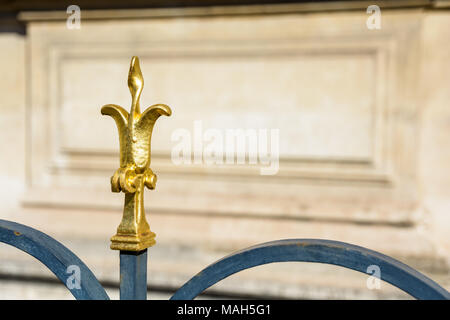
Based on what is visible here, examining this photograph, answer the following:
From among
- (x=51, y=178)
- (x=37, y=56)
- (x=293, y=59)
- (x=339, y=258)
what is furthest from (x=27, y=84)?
(x=339, y=258)

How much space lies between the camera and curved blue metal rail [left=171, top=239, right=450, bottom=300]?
94 cm

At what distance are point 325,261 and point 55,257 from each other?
2.07 ft

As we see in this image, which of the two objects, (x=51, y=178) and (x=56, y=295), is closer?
(x=56, y=295)

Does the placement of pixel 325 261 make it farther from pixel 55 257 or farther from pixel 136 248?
pixel 55 257

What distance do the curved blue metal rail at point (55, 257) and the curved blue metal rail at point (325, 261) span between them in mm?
201

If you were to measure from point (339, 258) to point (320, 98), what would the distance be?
2.52 metres

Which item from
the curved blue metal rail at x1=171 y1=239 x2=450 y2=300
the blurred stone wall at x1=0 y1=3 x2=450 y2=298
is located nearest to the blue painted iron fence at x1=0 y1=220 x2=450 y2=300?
the curved blue metal rail at x1=171 y1=239 x2=450 y2=300

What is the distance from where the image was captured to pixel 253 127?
11.5 feet

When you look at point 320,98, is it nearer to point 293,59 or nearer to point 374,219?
point 293,59

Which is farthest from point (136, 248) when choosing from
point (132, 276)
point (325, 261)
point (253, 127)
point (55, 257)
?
point (253, 127)

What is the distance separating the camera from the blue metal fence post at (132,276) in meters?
1.16

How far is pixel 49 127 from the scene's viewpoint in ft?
12.6

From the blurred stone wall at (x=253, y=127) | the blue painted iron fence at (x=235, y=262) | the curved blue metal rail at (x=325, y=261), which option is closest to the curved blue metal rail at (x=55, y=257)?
the blue painted iron fence at (x=235, y=262)

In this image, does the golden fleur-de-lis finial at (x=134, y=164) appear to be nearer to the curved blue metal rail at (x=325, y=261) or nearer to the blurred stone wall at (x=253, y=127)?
the curved blue metal rail at (x=325, y=261)
